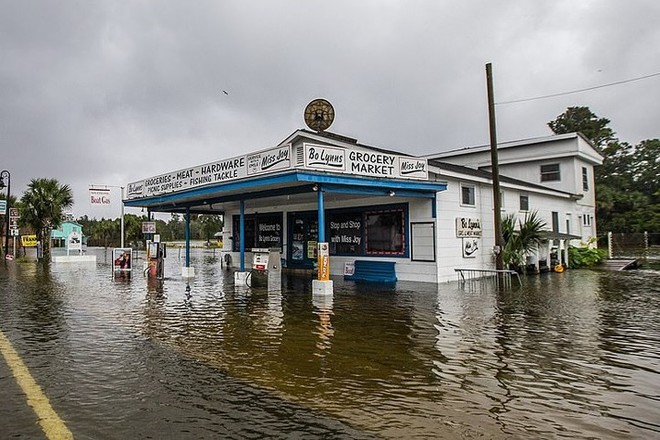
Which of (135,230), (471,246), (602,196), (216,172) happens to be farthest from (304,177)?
(135,230)

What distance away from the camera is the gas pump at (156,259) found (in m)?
17.5

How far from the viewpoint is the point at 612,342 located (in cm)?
726

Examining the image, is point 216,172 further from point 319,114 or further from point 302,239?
point 302,239

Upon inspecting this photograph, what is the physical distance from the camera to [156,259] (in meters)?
17.7

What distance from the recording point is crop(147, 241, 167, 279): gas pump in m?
17.5

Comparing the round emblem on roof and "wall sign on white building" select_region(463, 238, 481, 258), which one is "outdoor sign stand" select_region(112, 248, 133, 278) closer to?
the round emblem on roof

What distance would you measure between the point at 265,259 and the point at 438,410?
11141 millimetres

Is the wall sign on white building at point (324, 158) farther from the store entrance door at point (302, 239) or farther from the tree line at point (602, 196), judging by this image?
the tree line at point (602, 196)

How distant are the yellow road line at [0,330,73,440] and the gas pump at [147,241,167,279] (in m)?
10.6

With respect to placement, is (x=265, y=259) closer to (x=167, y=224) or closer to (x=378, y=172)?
(x=378, y=172)

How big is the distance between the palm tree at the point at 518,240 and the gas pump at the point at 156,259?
12938mm

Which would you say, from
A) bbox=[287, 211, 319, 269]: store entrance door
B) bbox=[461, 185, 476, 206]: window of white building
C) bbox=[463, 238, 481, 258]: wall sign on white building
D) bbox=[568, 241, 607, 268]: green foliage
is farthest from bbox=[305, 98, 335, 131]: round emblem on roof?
bbox=[568, 241, 607, 268]: green foliage

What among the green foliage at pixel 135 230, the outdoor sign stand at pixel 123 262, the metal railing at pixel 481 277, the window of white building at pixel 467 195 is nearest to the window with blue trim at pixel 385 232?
the metal railing at pixel 481 277

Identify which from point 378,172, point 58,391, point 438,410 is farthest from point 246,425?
point 378,172
